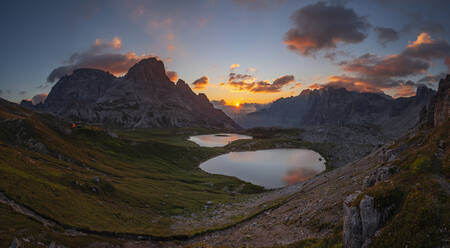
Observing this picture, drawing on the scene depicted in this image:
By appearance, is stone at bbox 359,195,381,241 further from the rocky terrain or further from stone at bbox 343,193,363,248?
stone at bbox 343,193,363,248

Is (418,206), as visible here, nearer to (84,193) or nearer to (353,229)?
(353,229)

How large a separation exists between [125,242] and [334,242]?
29089 millimetres

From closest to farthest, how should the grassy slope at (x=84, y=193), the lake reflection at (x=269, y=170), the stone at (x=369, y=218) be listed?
the stone at (x=369, y=218) < the grassy slope at (x=84, y=193) < the lake reflection at (x=269, y=170)

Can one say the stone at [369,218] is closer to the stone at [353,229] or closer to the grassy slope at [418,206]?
the stone at [353,229]

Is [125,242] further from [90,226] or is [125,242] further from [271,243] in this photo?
[271,243]

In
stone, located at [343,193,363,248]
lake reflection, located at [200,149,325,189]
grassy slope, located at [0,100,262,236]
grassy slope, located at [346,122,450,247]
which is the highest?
grassy slope, located at [346,122,450,247]

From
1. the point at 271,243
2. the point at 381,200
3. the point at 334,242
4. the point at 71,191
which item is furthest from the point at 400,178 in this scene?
the point at 71,191

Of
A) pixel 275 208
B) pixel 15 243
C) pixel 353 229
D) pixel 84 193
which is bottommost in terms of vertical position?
pixel 275 208

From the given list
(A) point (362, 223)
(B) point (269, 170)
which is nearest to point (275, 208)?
(A) point (362, 223)

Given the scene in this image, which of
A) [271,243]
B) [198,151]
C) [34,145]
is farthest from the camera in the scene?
[198,151]

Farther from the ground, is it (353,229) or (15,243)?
(353,229)

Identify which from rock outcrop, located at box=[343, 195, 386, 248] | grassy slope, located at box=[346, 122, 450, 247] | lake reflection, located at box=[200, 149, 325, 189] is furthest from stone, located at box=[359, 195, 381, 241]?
lake reflection, located at box=[200, 149, 325, 189]

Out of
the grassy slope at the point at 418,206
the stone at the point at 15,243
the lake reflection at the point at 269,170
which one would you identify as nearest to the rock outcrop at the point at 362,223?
the grassy slope at the point at 418,206

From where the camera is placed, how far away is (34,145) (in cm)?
6600
